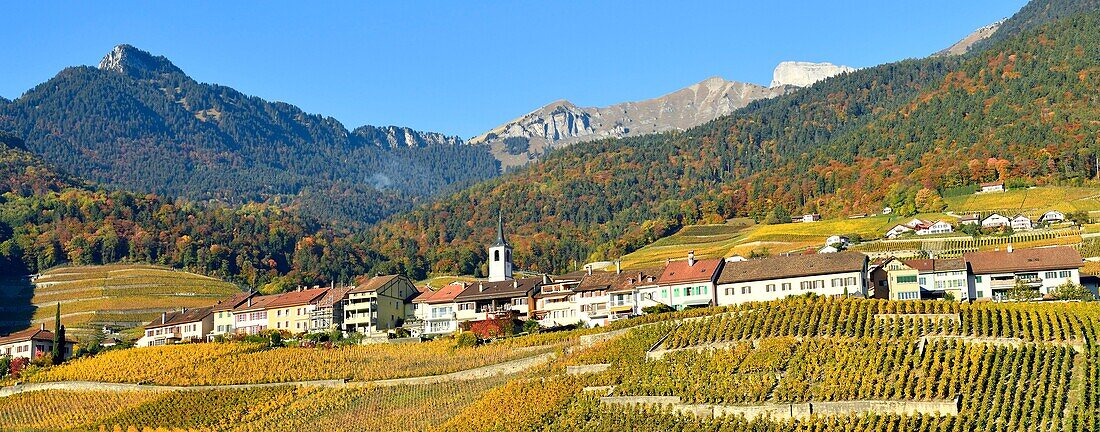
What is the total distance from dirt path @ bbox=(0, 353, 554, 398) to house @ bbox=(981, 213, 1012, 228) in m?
65.1

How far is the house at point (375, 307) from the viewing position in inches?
3755

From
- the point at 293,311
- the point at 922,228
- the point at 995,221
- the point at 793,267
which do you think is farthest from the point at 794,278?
the point at 995,221

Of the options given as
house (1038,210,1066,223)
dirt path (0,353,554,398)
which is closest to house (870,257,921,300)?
dirt path (0,353,554,398)

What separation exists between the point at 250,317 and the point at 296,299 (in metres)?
4.66

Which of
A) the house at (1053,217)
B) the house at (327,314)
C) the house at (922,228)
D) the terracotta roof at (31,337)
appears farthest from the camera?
the house at (922,228)

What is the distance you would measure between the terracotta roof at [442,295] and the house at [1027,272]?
37.3 m

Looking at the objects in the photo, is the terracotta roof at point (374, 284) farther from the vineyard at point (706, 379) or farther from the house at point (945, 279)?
the house at point (945, 279)

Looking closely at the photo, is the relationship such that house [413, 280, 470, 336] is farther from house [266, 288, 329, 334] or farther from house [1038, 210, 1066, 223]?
house [1038, 210, 1066, 223]

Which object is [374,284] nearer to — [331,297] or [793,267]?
[331,297]

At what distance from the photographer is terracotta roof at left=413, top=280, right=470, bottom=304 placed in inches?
3755

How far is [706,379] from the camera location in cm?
5828

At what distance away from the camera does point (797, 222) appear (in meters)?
155

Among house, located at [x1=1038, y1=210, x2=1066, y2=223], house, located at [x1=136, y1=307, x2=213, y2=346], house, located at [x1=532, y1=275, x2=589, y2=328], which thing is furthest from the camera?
house, located at [x1=1038, y1=210, x2=1066, y2=223]

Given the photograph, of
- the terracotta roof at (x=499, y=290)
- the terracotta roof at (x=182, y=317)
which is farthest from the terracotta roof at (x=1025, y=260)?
the terracotta roof at (x=182, y=317)
